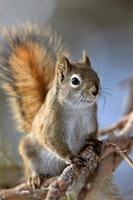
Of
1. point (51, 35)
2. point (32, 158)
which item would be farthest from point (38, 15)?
point (32, 158)

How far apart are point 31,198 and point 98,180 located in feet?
0.47

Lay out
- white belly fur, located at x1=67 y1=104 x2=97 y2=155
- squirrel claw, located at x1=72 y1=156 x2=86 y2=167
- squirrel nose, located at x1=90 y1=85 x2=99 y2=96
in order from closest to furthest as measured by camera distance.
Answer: squirrel claw, located at x1=72 y1=156 x2=86 y2=167
squirrel nose, located at x1=90 y1=85 x2=99 y2=96
white belly fur, located at x1=67 y1=104 x2=97 y2=155

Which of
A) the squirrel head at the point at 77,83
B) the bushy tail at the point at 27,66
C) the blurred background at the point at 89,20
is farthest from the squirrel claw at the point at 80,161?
the blurred background at the point at 89,20

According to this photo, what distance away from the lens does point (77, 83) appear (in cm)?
116

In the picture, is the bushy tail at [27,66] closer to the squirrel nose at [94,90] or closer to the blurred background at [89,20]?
the squirrel nose at [94,90]

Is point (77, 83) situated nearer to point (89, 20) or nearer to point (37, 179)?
point (37, 179)

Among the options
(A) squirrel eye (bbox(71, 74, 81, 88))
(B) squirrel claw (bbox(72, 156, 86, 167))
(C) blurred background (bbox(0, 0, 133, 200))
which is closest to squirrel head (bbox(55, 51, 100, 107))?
(A) squirrel eye (bbox(71, 74, 81, 88))

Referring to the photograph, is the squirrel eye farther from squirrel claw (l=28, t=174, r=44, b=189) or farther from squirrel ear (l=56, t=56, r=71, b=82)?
squirrel claw (l=28, t=174, r=44, b=189)

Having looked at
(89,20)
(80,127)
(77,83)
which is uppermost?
(89,20)

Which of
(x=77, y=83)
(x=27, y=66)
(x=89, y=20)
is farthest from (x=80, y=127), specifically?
(x=89, y=20)

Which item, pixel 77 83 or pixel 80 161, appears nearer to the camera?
pixel 80 161

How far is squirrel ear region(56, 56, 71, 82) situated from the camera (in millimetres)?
1175

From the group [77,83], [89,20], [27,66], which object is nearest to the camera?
[77,83]

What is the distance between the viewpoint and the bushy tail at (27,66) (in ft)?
4.48
